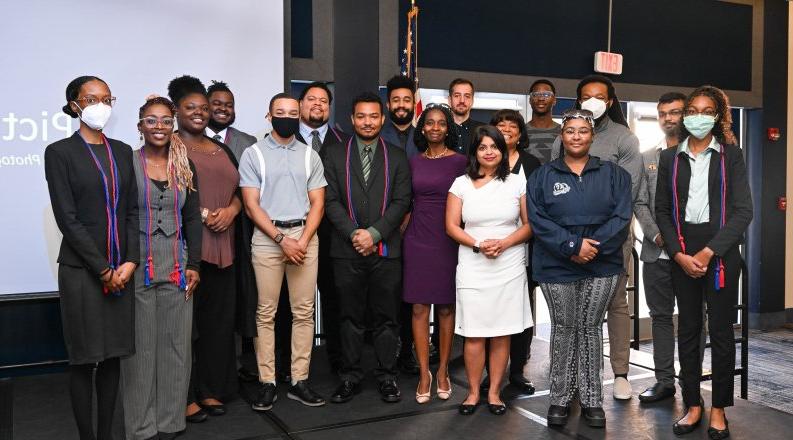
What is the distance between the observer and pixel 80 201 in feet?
8.98

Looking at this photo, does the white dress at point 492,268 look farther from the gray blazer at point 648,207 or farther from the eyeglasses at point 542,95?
the eyeglasses at point 542,95

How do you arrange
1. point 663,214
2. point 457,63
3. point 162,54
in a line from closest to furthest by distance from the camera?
1. point 663,214
2. point 162,54
3. point 457,63

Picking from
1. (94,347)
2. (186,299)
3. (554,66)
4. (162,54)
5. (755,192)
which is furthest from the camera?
(755,192)

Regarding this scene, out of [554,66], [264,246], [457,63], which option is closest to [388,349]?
[264,246]

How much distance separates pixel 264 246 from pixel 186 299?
50 cm

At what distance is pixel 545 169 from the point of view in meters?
3.33

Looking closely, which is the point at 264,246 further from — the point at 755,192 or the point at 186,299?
the point at 755,192

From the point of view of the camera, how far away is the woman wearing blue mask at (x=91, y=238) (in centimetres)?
271

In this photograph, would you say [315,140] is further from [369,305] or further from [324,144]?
[369,305]

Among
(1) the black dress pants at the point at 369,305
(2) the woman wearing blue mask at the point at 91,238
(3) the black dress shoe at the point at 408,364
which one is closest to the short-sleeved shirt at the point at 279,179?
(1) the black dress pants at the point at 369,305

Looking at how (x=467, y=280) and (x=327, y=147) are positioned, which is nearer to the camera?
(x=467, y=280)

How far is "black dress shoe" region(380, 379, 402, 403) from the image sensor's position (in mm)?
3682

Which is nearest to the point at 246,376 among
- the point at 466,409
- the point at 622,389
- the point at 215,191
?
the point at 215,191

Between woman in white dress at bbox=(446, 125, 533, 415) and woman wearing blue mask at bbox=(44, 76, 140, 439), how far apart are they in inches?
59.3
